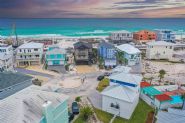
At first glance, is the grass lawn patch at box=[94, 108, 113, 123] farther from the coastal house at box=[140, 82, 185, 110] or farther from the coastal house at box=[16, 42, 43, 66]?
the coastal house at box=[16, 42, 43, 66]

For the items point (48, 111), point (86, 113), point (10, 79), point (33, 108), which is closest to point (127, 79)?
point (86, 113)

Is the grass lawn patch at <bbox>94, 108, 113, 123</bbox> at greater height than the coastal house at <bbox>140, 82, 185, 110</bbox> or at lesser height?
lesser

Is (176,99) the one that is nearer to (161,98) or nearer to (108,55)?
(161,98)

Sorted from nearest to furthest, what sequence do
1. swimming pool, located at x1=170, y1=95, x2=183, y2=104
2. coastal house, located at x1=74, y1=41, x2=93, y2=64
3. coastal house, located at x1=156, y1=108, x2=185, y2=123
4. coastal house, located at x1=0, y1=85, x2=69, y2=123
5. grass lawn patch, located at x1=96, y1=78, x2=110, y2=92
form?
coastal house, located at x1=0, y1=85, x2=69, y2=123 → coastal house, located at x1=156, y1=108, x2=185, y2=123 → swimming pool, located at x1=170, y1=95, x2=183, y2=104 → grass lawn patch, located at x1=96, y1=78, x2=110, y2=92 → coastal house, located at x1=74, y1=41, x2=93, y2=64

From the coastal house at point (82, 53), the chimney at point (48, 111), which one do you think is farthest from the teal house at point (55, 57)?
the chimney at point (48, 111)

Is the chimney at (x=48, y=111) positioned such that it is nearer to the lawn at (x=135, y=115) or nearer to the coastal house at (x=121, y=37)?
the lawn at (x=135, y=115)

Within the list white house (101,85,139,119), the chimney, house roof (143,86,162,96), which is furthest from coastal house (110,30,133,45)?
the chimney

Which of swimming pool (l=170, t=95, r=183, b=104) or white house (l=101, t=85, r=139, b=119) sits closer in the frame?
white house (l=101, t=85, r=139, b=119)
